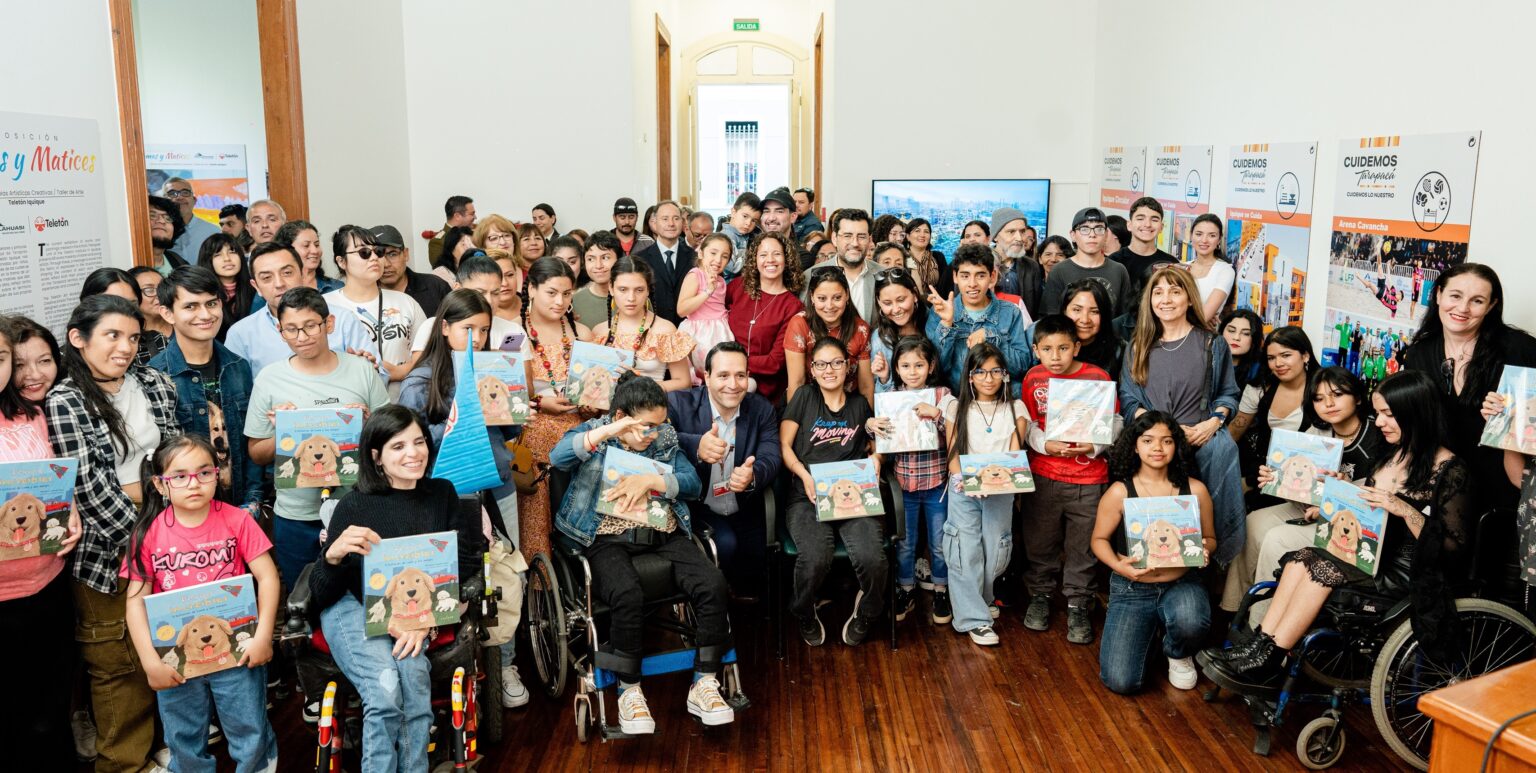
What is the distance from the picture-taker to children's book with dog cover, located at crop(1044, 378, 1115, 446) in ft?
13.8

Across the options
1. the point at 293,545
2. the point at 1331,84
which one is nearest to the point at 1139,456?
the point at 1331,84

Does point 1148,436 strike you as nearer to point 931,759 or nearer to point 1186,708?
point 1186,708

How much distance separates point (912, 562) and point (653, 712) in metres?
1.30

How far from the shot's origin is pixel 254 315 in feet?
13.8

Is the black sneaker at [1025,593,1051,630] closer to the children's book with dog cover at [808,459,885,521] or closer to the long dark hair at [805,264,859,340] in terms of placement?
the children's book with dog cover at [808,459,885,521]

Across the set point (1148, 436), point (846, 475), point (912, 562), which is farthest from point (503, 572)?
point (1148, 436)

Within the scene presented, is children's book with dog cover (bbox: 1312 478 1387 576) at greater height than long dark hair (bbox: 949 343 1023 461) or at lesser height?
lesser

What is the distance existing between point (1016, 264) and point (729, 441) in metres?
2.58

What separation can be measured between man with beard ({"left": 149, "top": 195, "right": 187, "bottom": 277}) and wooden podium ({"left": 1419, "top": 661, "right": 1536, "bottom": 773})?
5.35 m

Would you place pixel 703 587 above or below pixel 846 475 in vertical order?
below

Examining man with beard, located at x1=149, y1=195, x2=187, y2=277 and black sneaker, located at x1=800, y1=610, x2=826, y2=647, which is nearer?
black sneaker, located at x1=800, y1=610, x2=826, y2=647

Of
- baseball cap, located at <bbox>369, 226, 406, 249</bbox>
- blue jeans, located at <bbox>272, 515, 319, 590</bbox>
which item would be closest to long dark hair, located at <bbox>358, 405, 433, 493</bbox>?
blue jeans, located at <bbox>272, 515, 319, 590</bbox>

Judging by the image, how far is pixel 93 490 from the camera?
10.3 ft

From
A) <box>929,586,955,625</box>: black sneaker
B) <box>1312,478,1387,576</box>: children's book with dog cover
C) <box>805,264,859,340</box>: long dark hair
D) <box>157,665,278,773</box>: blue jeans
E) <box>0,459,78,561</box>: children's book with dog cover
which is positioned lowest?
<box>929,586,955,625</box>: black sneaker
